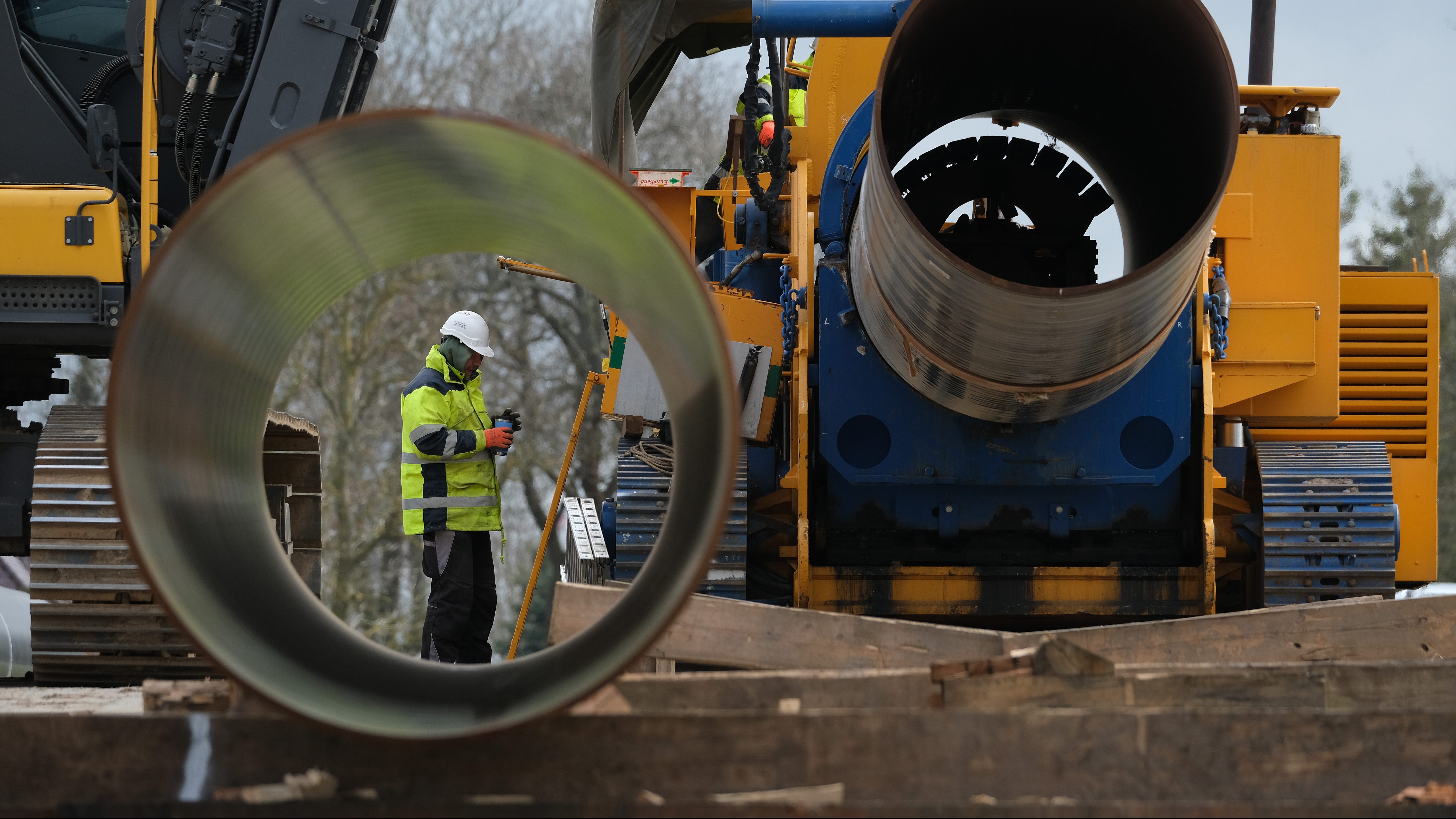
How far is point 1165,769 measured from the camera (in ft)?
7.73

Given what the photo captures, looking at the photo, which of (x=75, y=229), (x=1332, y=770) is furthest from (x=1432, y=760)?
(x=75, y=229)

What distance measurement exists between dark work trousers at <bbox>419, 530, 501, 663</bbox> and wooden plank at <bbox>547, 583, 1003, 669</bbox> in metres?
3.04

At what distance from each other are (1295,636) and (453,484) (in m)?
4.12

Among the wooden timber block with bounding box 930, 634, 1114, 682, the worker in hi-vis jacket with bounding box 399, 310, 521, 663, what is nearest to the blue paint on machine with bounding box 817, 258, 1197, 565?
the worker in hi-vis jacket with bounding box 399, 310, 521, 663

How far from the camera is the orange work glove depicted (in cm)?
656

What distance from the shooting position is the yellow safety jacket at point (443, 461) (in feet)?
20.7

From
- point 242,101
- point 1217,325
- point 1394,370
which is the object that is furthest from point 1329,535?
point 242,101

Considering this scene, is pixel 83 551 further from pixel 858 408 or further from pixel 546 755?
pixel 546 755

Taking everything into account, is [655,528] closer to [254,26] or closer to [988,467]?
[988,467]

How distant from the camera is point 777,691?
2.73m

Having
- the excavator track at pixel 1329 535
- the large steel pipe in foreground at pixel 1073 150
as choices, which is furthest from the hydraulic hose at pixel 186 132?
the excavator track at pixel 1329 535

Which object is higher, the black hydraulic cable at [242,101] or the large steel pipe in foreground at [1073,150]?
the black hydraulic cable at [242,101]

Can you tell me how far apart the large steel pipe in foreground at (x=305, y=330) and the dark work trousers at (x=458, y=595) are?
3.34 metres

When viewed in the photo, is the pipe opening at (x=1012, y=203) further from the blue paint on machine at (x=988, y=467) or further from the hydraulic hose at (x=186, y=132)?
the hydraulic hose at (x=186, y=132)
